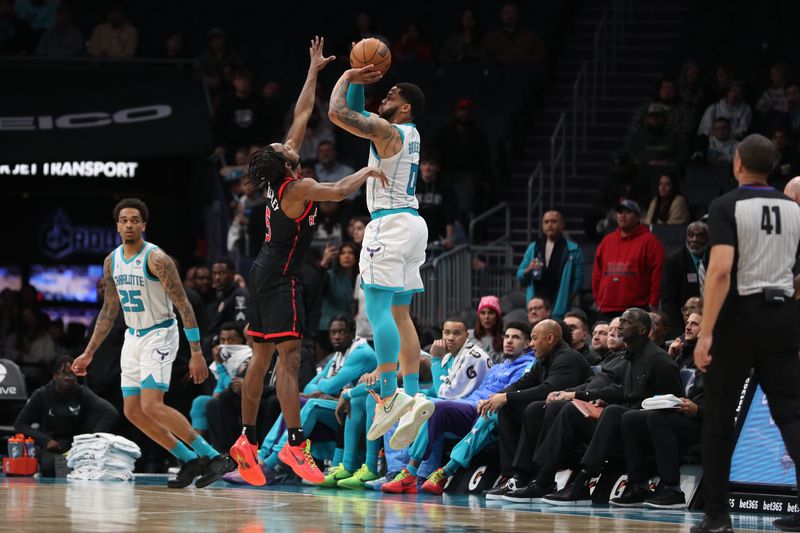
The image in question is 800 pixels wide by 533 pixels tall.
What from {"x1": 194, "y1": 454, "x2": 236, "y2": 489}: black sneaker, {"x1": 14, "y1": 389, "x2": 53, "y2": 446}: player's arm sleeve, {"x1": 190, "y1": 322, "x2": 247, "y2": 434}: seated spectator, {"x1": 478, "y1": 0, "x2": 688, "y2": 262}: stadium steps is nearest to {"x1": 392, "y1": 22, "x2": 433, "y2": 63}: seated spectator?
{"x1": 478, "y1": 0, "x2": 688, "y2": 262}: stadium steps

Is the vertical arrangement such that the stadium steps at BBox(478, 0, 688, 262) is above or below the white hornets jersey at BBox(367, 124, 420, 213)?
above

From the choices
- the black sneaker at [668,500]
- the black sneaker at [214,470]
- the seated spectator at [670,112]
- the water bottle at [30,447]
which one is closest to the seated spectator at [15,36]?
the water bottle at [30,447]

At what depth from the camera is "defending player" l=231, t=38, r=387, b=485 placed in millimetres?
10102

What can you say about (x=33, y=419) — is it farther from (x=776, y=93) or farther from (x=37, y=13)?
(x=776, y=93)

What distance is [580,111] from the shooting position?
63.6 feet

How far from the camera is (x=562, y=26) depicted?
818 inches

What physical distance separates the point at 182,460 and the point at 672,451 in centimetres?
398

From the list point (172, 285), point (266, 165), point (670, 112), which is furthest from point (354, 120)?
point (670, 112)

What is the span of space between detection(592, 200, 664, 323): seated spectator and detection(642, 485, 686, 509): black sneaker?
3154 millimetres

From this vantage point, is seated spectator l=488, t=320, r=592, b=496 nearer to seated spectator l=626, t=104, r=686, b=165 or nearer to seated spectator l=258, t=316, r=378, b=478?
seated spectator l=258, t=316, r=378, b=478

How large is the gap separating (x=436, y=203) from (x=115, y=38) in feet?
21.1

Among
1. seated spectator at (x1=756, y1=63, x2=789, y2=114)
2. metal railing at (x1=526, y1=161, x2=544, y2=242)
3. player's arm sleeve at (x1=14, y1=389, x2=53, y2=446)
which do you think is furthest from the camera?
metal railing at (x1=526, y1=161, x2=544, y2=242)

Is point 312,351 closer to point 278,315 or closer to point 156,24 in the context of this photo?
point 278,315

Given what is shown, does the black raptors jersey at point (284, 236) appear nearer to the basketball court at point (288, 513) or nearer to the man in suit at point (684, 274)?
the basketball court at point (288, 513)
